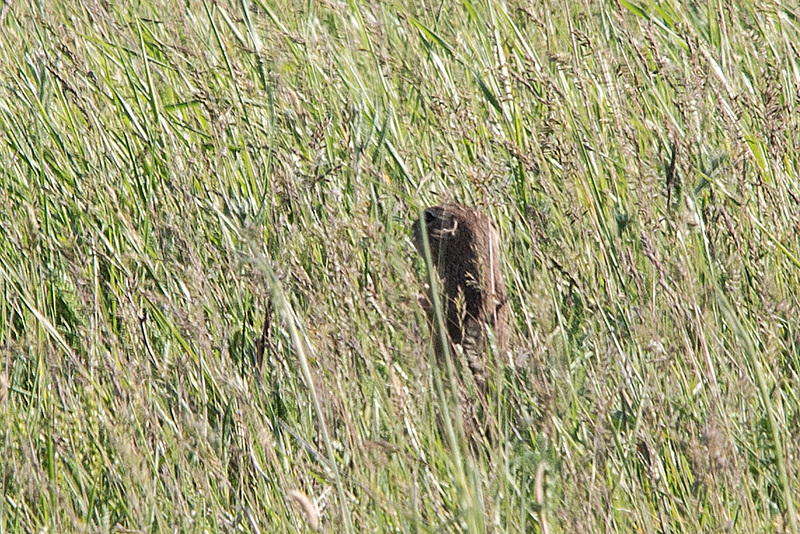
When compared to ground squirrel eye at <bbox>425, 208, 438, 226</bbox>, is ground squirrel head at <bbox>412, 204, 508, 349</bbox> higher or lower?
lower

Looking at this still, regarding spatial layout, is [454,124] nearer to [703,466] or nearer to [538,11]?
[538,11]

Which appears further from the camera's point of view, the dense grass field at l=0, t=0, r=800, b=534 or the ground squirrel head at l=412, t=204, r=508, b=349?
the ground squirrel head at l=412, t=204, r=508, b=349

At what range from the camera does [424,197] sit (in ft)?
8.28

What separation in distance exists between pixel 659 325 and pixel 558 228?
605mm

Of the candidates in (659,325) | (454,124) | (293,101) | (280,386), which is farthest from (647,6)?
(280,386)

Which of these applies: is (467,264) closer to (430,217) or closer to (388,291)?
(430,217)

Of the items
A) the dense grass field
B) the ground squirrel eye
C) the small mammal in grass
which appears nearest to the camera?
the dense grass field

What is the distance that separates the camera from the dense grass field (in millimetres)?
1545

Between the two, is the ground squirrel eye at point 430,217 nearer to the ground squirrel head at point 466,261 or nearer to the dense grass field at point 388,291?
the ground squirrel head at point 466,261

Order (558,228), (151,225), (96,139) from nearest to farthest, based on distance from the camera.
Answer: (558,228) < (151,225) < (96,139)

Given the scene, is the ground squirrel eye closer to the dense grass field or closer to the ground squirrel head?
the ground squirrel head

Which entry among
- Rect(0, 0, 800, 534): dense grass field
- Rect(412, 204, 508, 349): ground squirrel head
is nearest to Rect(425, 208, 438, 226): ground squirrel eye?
Rect(412, 204, 508, 349): ground squirrel head

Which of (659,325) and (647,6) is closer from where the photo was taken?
(659,325)

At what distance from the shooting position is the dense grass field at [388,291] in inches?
60.8
